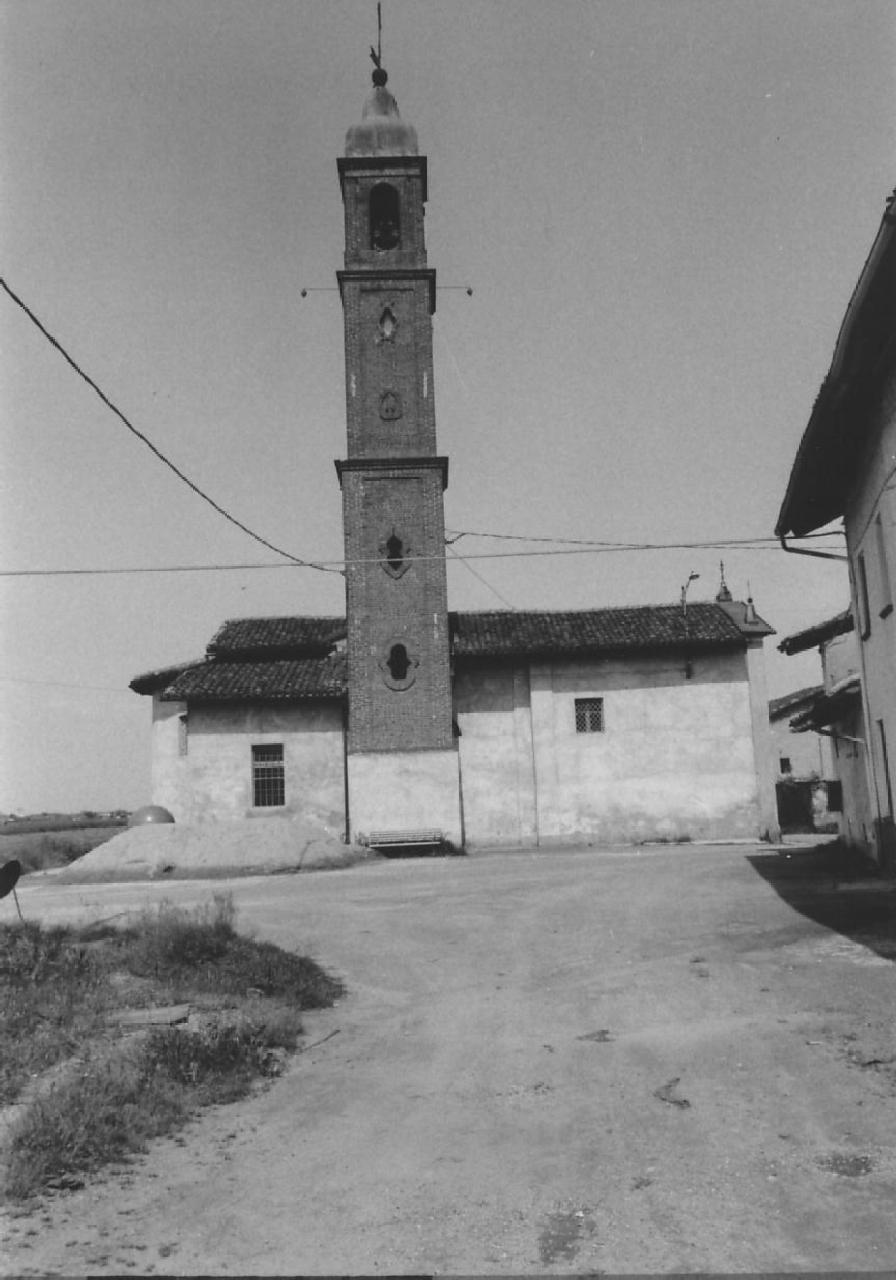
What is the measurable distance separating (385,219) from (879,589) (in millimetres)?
21737

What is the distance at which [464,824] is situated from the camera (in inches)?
1090

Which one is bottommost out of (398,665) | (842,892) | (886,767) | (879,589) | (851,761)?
(842,892)

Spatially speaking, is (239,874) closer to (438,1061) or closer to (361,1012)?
(361,1012)

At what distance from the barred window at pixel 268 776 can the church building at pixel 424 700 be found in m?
0.04

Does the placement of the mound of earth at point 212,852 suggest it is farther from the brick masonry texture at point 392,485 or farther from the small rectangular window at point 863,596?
the small rectangular window at point 863,596

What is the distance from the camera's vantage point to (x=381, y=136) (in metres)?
29.3

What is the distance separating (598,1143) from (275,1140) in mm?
1625

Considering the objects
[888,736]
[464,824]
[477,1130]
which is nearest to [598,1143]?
[477,1130]

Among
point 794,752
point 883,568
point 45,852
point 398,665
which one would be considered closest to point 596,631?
point 398,665

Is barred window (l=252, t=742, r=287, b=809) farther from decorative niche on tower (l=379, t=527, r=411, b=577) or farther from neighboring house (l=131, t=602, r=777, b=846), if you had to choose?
decorative niche on tower (l=379, t=527, r=411, b=577)

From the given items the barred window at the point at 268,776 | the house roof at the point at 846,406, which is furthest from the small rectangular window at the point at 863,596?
the barred window at the point at 268,776

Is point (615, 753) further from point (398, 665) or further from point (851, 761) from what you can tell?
point (851, 761)

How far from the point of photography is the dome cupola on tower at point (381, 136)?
2903cm

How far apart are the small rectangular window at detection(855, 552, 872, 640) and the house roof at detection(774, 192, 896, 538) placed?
3.57 ft
